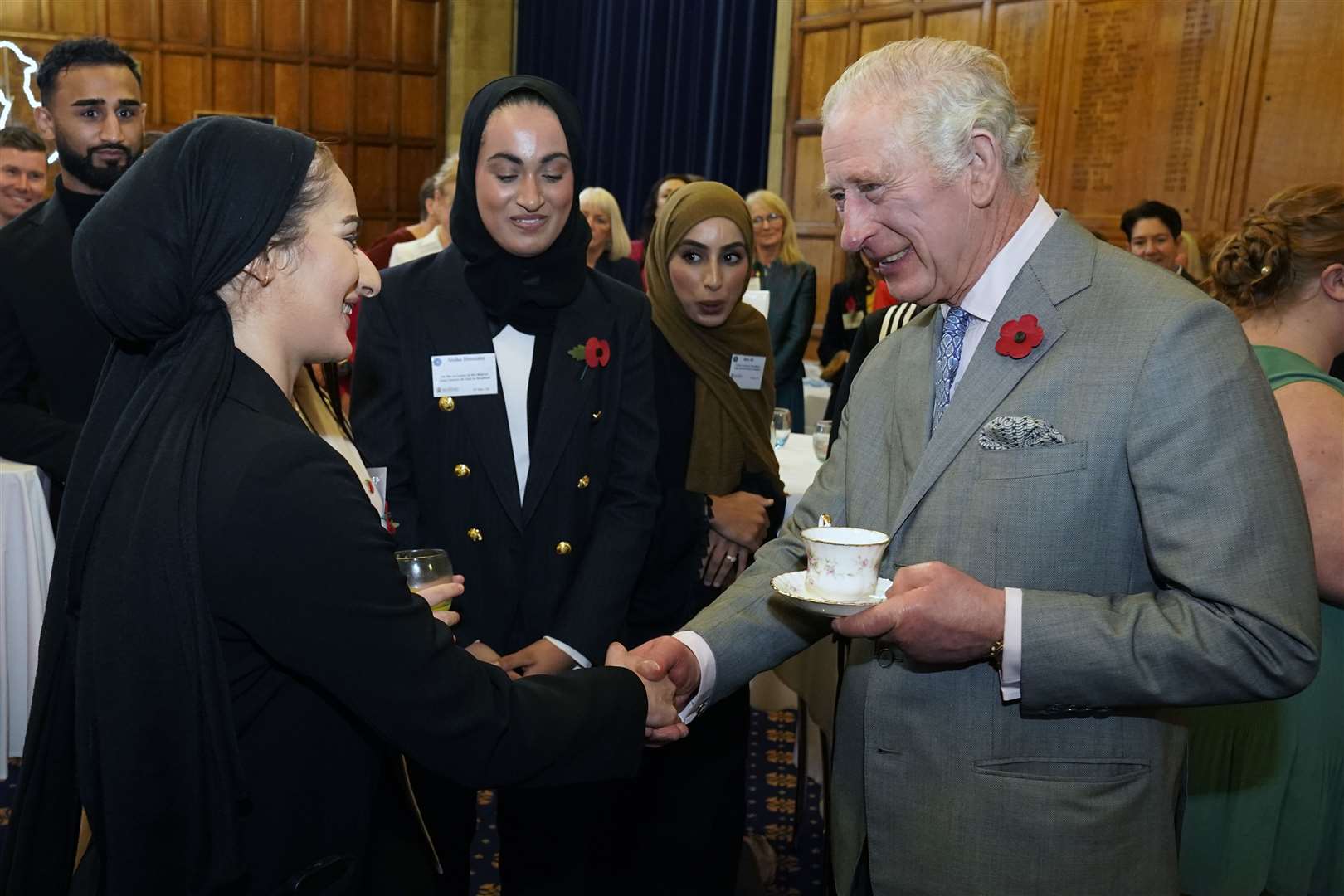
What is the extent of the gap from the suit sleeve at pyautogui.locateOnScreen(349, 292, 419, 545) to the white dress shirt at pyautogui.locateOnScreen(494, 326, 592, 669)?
212mm

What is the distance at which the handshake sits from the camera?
1.69 m

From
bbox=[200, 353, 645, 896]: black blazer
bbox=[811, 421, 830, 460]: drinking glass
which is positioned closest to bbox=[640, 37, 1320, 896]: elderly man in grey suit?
bbox=[200, 353, 645, 896]: black blazer

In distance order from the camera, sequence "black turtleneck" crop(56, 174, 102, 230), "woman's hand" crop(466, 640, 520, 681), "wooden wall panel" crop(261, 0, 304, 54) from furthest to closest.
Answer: "wooden wall panel" crop(261, 0, 304, 54) < "black turtleneck" crop(56, 174, 102, 230) < "woman's hand" crop(466, 640, 520, 681)

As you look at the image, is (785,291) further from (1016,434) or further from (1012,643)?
(1012,643)

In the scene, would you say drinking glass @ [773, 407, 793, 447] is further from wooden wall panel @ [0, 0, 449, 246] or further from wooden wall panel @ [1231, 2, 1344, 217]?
wooden wall panel @ [0, 0, 449, 246]

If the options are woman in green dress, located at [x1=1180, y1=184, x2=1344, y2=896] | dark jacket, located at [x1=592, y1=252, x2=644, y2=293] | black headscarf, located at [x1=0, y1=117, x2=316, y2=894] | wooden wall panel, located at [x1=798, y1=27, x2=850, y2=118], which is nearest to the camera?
black headscarf, located at [x1=0, y1=117, x2=316, y2=894]

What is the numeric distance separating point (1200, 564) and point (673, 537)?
1.47 meters

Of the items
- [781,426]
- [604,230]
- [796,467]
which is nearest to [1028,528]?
[796,467]

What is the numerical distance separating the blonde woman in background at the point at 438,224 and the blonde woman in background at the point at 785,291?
1.69 metres

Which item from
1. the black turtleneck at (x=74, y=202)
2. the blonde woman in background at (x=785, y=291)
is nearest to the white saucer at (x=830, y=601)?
the black turtleneck at (x=74, y=202)

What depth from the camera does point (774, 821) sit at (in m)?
3.53

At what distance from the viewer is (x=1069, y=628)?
137cm

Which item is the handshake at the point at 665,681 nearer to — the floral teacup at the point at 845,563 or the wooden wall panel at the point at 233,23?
the floral teacup at the point at 845,563

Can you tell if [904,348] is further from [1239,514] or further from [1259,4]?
[1259,4]
